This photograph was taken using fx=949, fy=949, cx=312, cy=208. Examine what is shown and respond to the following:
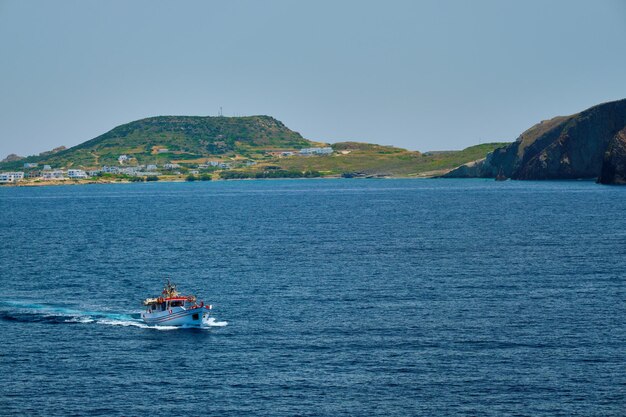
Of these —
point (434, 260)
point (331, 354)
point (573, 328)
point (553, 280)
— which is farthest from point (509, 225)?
point (331, 354)

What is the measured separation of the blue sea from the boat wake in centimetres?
29

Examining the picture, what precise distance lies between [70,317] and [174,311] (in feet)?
34.6

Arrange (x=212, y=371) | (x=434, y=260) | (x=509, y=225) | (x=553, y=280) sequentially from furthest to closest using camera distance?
1. (x=509, y=225)
2. (x=434, y=260)
3. (x=553, y=280)
4. (x=212, y=371)

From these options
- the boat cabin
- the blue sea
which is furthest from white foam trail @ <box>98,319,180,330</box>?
the boat cabin

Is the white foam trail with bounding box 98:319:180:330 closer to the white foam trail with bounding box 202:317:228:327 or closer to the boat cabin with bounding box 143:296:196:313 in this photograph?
the boat cabin with bounding box 143:296:196:313

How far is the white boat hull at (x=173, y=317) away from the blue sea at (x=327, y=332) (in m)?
1.39

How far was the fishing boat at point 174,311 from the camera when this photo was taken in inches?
3531

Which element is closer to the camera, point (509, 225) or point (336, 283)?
point (336, 283)

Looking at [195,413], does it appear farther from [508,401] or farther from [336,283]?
[336,283]

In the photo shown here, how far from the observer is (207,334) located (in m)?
86.4

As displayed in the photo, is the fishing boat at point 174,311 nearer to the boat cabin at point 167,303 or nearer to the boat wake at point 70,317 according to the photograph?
the boat cabin at point 167,303

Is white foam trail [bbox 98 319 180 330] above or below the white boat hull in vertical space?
below

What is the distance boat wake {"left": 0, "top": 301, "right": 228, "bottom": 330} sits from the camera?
298 feet

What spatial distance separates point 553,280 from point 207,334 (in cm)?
4409
